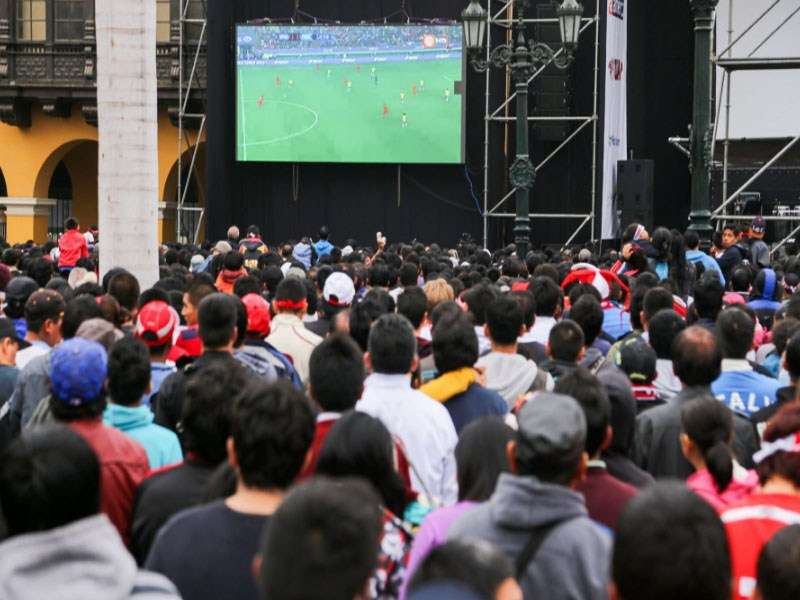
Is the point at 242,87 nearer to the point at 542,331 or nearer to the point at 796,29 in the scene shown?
the point at 796,29

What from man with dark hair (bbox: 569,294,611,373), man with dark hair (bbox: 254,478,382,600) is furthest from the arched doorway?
man with dark hair (bbox: 254,478,382,600)

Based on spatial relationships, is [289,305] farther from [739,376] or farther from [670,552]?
[670,552]

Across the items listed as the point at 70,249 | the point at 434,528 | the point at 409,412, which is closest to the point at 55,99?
the point at 70,249

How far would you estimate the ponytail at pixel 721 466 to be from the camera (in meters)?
4.86

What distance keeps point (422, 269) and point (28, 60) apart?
17530 mm

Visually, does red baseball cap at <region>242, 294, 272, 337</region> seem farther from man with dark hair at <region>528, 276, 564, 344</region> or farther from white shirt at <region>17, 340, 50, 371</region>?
man with dark hair at <region>528, 276, 564, 344</region>

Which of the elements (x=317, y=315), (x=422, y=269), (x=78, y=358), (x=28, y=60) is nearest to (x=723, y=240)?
(x=422, y=269)

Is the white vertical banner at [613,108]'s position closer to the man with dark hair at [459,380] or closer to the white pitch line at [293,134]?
the white pitch line at [293,134]

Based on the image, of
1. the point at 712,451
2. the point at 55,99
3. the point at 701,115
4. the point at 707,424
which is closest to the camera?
the point at 712,451

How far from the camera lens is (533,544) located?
3773mm

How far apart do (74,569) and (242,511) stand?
0.65 metres

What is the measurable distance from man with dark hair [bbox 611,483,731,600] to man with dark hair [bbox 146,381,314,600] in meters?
1.09

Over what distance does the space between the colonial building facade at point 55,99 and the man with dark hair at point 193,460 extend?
22680 millimetres

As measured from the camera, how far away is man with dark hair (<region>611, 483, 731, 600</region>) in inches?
119
